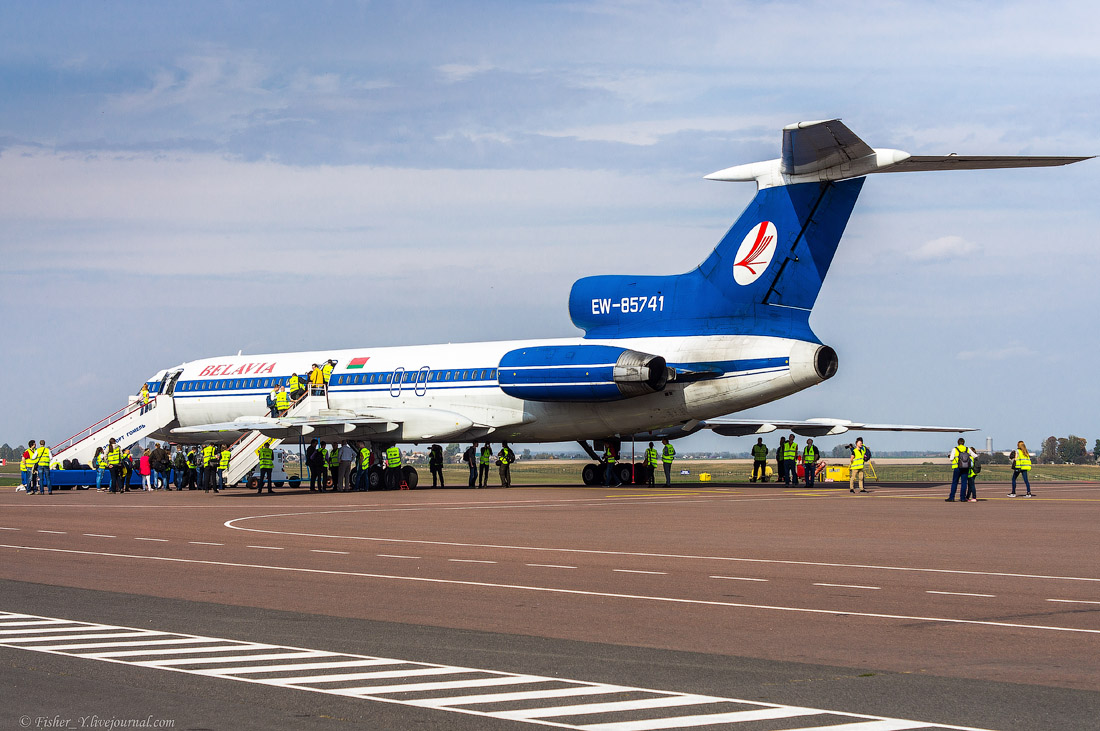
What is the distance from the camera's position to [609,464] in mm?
41812

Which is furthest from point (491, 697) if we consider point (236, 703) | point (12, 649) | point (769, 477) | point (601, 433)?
point (769, 477)

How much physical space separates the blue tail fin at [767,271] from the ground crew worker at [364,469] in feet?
35.3

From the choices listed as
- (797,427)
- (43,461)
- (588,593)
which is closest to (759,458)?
(797,427)

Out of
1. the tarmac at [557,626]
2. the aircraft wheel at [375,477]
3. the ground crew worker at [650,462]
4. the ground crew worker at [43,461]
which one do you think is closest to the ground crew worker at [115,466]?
the ground crew worker at [43,461]

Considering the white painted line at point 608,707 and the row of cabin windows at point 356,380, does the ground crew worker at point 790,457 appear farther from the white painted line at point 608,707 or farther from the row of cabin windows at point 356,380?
the white painted line at point 608,707

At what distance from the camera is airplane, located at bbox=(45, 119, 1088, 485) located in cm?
3281

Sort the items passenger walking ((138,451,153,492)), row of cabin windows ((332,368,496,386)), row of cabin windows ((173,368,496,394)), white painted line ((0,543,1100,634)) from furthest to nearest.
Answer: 1. passenger walking ((138,451,153,492))
2. row of cabin windows ((173,368,496,394))
3. row of cabin windows ((332,368,496,386))
4. white painted line ((0,543,1100,634))

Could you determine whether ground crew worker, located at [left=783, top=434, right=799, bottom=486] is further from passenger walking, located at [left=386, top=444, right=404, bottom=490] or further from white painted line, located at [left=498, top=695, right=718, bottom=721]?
white painted line, located at [left=498, top=695, right=718, bottom=721]

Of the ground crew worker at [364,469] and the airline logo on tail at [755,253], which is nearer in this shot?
the airline logo on tail at [755,253]

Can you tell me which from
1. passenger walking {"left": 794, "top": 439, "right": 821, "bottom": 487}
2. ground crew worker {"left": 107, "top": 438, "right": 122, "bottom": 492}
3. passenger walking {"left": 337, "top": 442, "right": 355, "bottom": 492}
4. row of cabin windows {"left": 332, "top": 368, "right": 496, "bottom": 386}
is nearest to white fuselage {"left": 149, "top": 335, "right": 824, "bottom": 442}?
row of cabin windows {"left": 332, "top": 368, "right": 496, "bottom": 386}

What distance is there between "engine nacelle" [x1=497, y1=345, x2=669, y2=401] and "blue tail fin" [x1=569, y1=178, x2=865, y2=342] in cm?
192

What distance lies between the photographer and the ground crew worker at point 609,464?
137 ft

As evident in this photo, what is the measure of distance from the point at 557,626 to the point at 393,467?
29981 mm

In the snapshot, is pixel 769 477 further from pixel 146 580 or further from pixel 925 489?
pixel 146 580
